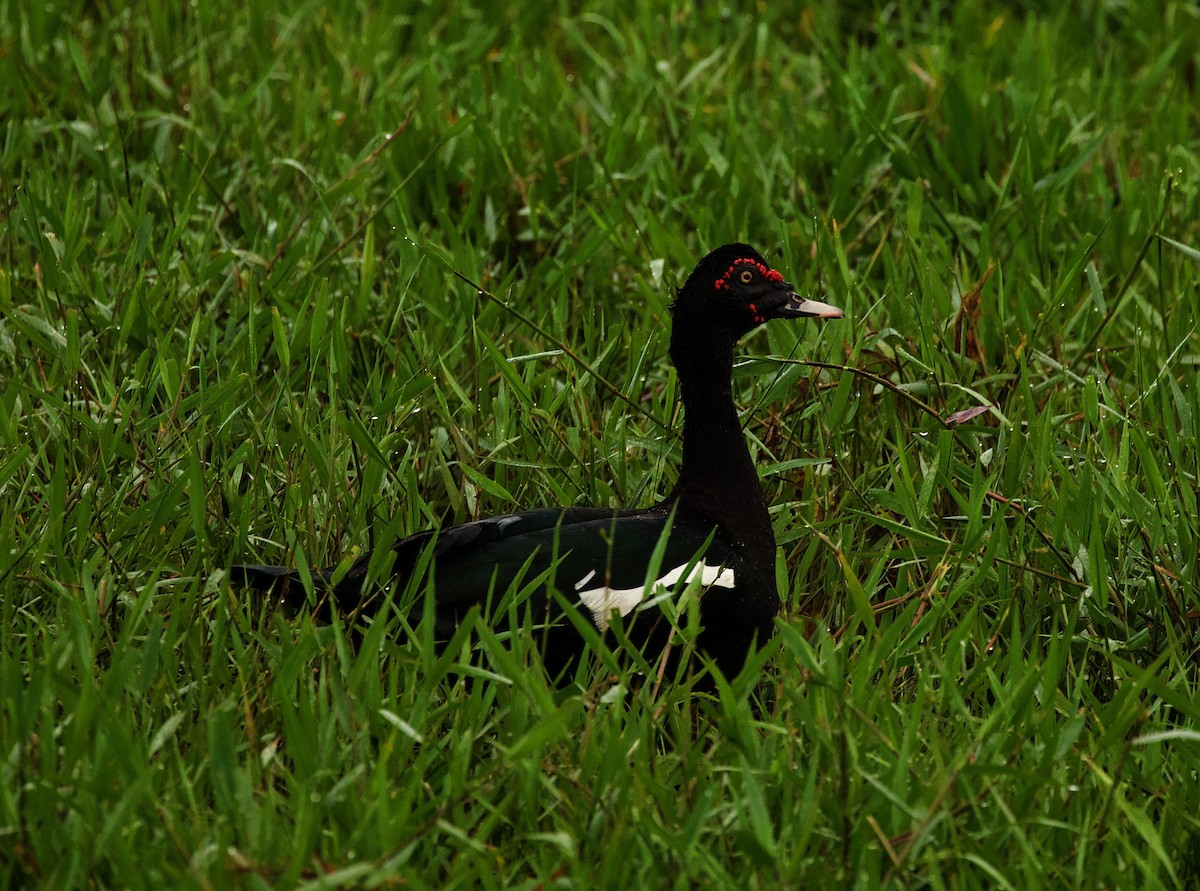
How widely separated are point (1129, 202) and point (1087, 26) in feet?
6.66

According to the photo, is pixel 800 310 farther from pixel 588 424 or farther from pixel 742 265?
pixel 588 424

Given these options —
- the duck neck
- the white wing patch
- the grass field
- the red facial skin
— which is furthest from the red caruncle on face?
the white wing patch

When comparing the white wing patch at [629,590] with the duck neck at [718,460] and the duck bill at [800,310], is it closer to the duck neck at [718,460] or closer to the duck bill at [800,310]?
the duck neck at [718,460]

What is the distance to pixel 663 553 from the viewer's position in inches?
118

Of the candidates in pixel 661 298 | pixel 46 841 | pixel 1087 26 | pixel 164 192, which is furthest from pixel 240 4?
pixel 46 841

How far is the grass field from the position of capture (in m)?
2.54

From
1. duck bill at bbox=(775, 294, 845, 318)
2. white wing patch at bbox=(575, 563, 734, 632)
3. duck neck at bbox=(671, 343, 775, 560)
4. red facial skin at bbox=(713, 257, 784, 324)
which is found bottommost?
white wing patch at bbox=(575, 563, 734, 632)

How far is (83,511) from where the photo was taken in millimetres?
3168

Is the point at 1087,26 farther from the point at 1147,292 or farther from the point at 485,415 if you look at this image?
the point at 485,415

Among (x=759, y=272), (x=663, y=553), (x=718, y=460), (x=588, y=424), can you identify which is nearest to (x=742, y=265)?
(x=759, y=272)

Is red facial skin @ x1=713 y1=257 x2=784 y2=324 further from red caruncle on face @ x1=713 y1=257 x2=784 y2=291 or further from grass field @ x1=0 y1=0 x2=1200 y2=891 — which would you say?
grass field @ x1=0 y1=0 x2=1200 y2=891

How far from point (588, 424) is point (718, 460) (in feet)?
1.59

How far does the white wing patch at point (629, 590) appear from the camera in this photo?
10.1ft

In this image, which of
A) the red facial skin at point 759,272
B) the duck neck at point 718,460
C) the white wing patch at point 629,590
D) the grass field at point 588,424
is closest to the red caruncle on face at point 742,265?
the red facial skin at point 759,272
